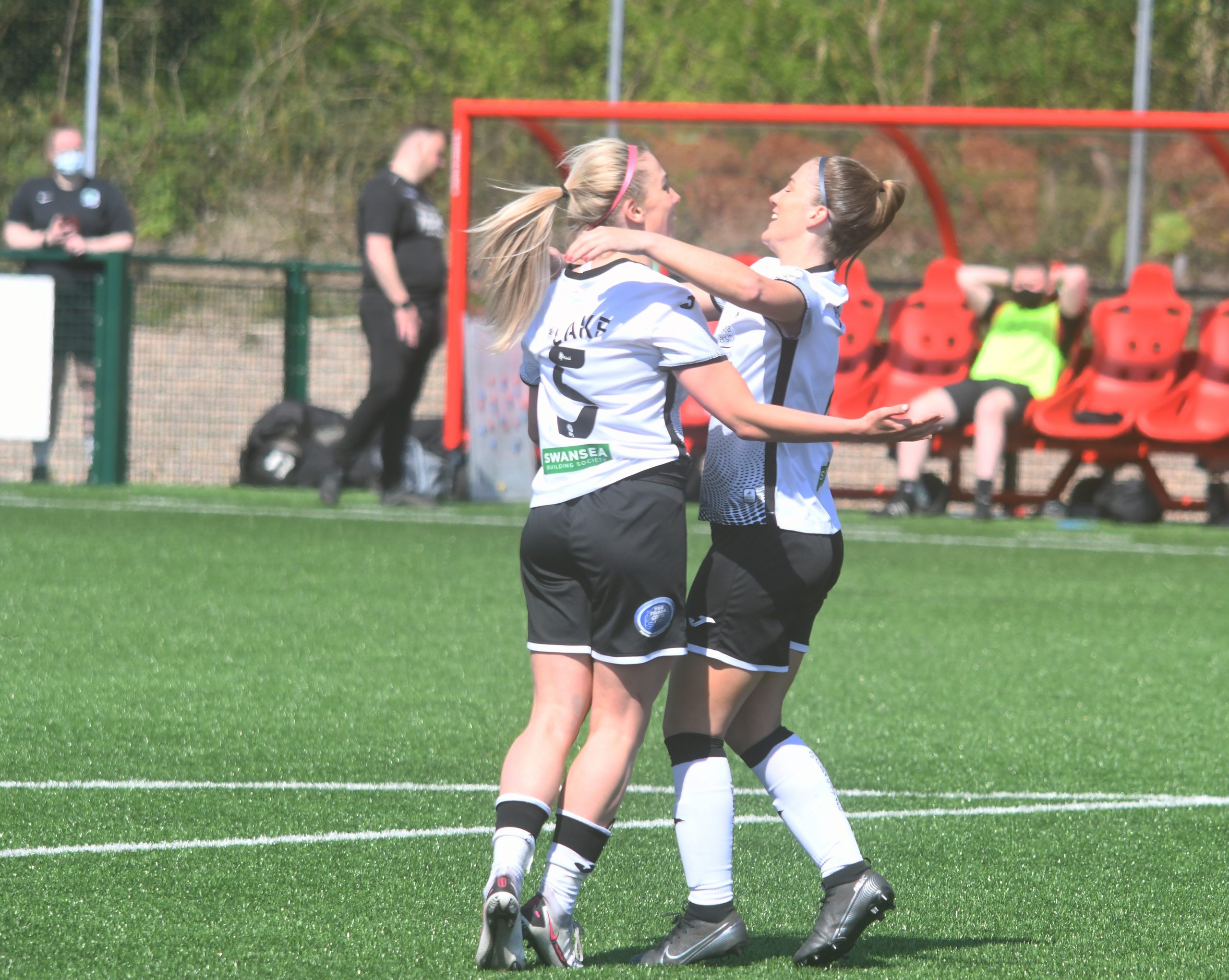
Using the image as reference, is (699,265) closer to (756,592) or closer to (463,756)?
(756,592)

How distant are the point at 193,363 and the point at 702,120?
4010 mm

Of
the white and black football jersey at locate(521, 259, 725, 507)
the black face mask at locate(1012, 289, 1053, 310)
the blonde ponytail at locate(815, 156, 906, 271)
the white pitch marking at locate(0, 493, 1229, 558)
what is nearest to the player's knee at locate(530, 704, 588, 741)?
the white and black football jersey at locate(521, 259, 725, 507)

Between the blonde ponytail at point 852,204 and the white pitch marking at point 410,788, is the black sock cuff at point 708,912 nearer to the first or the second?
the blonde ponytail at point 852,204

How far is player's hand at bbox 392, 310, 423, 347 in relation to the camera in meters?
10.8

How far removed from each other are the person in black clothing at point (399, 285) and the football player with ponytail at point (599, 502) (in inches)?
297

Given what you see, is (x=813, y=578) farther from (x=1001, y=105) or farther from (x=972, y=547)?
(x=1001, y=105)

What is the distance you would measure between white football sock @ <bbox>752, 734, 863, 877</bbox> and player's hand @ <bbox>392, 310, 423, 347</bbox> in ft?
24.9

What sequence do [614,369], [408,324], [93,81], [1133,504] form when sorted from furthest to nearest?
1. [93,81]
2. [1133,504]
3. [408,324]
4. [614,369]

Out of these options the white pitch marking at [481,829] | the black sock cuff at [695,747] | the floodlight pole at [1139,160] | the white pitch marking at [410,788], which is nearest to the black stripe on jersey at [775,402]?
the black sock cuff at [695,747]

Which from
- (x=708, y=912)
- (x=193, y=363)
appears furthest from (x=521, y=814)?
(x=193, y=363)

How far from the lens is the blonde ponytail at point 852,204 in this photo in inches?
138

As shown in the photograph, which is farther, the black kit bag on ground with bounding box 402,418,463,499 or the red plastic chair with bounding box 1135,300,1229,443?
the black kit bag on ground with bounding box 402,418,463,499

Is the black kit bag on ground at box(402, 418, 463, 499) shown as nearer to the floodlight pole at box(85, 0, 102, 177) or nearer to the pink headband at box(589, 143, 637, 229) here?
the floodlight pole at box(85, 0, 102, 177)

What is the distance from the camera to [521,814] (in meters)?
3.27
